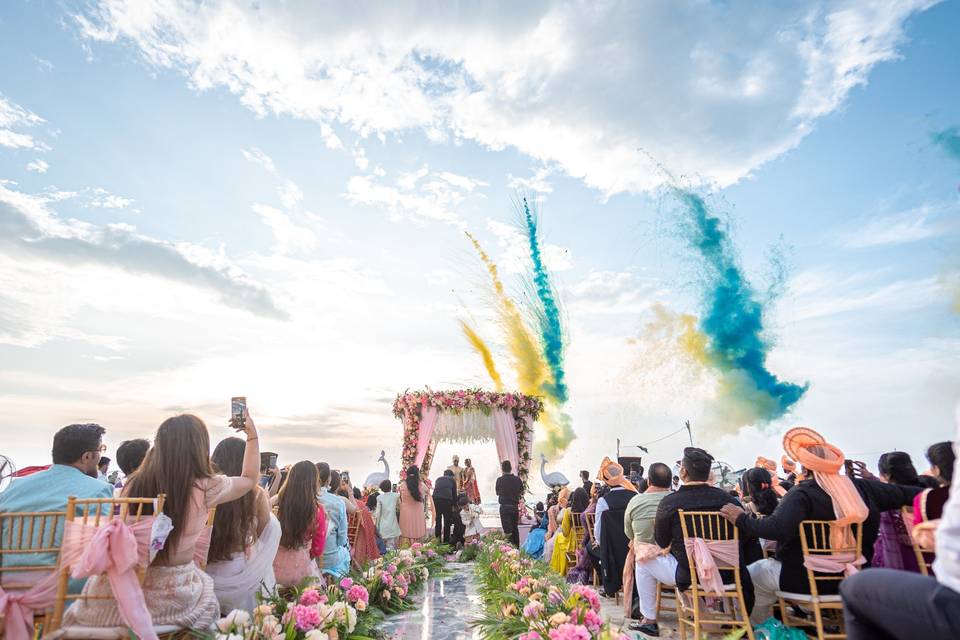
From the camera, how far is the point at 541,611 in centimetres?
322

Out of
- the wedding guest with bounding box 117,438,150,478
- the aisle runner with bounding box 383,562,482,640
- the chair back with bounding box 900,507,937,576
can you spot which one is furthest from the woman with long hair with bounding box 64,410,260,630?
the chair back with bounding box 900,507,937,576

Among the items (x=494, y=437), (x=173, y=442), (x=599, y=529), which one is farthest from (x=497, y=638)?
(x=494, y=437)

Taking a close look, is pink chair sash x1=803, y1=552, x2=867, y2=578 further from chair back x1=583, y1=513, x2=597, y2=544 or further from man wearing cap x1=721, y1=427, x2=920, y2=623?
chair back x1=583, y1=513, x2=597, y2=544

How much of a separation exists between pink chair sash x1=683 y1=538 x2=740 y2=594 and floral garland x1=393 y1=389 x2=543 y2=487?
1022 centimetres

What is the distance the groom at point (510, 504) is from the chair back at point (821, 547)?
27.6 feet

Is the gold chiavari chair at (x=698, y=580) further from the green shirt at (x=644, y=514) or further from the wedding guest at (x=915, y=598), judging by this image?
the wedding guest at (x=915, y=598)

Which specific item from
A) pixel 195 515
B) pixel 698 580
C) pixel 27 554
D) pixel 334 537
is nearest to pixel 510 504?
pixel 334 537

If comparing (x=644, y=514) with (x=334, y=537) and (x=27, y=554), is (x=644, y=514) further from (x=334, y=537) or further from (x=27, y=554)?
(x=27, y=554)

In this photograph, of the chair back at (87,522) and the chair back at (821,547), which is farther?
the chair back at (821,547)

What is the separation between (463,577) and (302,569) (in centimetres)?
475

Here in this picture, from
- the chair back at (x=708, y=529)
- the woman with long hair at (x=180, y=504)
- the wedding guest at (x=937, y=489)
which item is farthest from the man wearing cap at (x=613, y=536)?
the woman with long hair at (x=180, y=504)

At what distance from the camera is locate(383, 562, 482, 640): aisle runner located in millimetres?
5121

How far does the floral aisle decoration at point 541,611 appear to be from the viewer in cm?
265

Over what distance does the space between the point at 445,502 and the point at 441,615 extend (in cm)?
625
